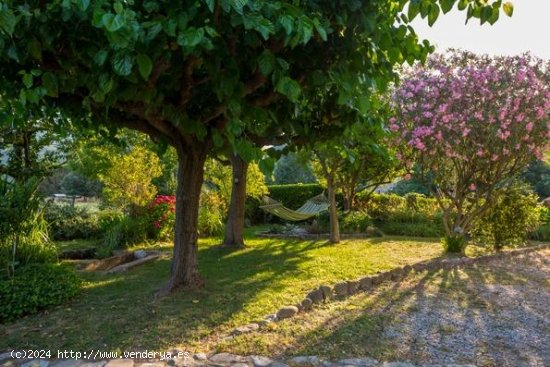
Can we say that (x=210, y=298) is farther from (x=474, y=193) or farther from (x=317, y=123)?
(x=474, y=193)

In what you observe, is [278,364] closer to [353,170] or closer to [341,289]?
[341,289]

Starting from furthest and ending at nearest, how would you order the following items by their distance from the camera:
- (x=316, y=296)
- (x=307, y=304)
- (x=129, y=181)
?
(x=129, y=181)
(x=316, y=296)
(x=307, y=304)

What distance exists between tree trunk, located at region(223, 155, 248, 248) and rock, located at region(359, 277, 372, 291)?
11.1ft

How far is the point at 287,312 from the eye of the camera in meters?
3.95

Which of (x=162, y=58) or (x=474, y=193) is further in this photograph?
(x=474, y=193)

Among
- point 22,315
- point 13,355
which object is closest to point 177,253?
point 22,315

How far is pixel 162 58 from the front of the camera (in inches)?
111

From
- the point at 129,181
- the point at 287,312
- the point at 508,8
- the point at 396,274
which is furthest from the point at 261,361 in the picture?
the point at 129,181

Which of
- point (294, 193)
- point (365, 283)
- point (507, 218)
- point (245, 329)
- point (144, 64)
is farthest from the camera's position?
point (294, 193)

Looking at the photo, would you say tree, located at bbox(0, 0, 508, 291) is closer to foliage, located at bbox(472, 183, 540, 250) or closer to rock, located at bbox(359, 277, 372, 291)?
rock, located at bbox(359, 277, 372, 291)

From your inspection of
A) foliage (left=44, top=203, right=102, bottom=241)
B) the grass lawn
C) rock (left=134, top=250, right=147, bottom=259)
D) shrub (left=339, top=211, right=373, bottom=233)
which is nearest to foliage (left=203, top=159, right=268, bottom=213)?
shrub (left=339, top=211, right=373, bottom=233)

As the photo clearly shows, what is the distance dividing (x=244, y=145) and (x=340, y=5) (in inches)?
41.9

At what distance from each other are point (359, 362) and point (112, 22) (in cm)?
247

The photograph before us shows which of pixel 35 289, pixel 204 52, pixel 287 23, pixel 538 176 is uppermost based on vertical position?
pixel 538 176
